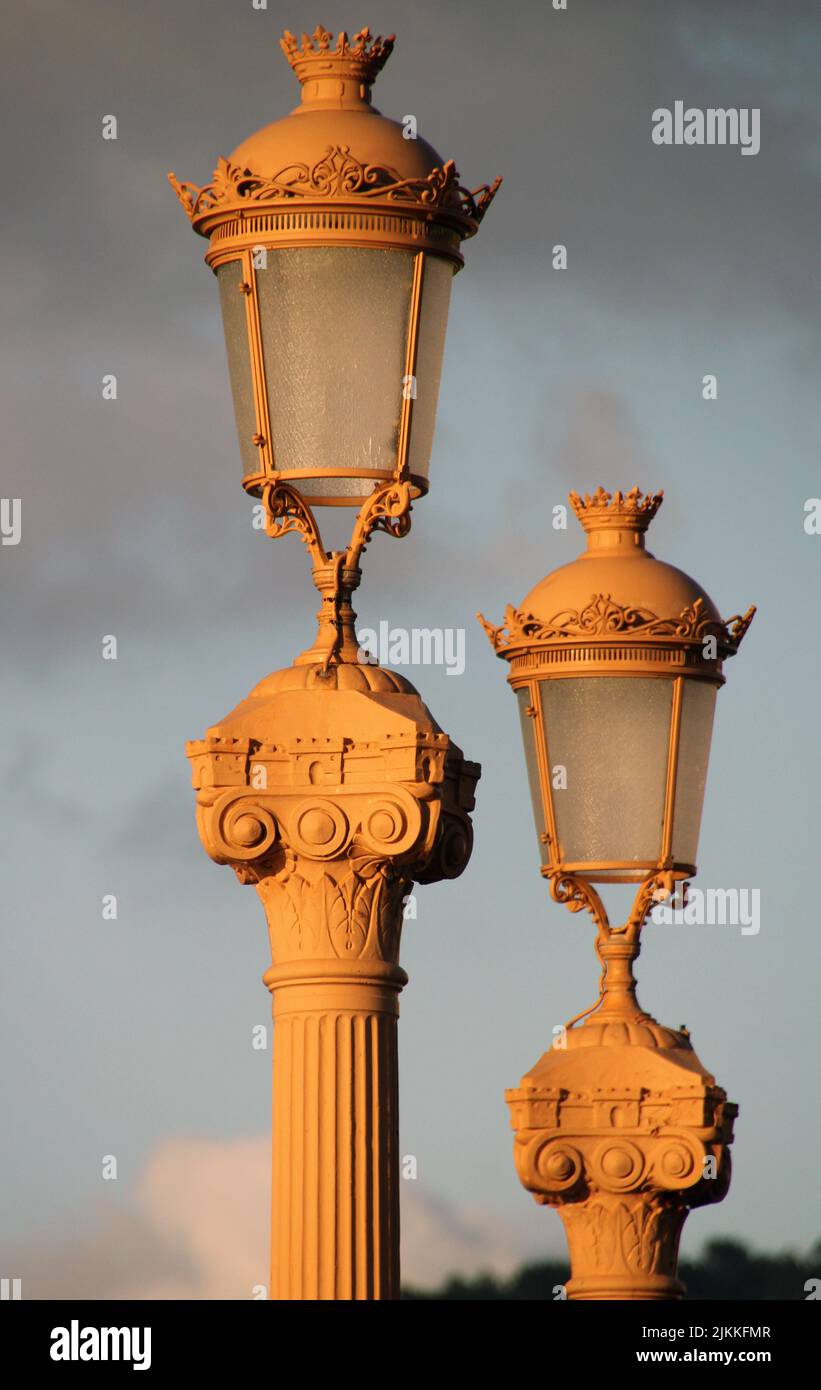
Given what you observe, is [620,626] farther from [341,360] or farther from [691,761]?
[341,360]

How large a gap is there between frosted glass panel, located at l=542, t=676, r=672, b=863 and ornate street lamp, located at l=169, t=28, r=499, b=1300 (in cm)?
937

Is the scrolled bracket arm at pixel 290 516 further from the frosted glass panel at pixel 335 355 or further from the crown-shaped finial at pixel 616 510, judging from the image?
the crown-shaped finial at pixel 616 510

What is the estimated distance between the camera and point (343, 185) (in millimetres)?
24359

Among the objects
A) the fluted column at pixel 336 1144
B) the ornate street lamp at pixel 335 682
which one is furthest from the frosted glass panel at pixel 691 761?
the fluted column at pixel 336 1144

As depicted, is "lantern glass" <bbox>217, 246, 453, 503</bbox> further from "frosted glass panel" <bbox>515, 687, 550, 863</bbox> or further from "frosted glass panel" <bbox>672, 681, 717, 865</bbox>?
"frosted glass panel" <bbox>515, 687, 550, 863</bbox>

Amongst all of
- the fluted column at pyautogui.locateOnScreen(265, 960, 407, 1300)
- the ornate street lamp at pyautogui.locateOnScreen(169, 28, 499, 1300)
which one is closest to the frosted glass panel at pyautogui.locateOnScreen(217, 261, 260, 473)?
the ornate street lamp at pyautogui.locateOnScreen(169, 28, 499, 1300)

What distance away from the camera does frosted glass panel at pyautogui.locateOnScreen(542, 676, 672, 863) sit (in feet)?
112

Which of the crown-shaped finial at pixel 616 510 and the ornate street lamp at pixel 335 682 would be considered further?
the crown-shaped finial at pixel 616 510

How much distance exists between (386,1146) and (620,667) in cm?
1089

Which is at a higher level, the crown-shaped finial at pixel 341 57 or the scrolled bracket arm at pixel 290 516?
the crown-shaped finial at pixel 341 57

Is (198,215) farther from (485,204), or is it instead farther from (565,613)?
(565,613)

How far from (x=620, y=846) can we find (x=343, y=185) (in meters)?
11.1

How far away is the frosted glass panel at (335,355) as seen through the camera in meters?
24.7

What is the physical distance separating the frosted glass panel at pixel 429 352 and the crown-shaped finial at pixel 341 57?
1.28m
